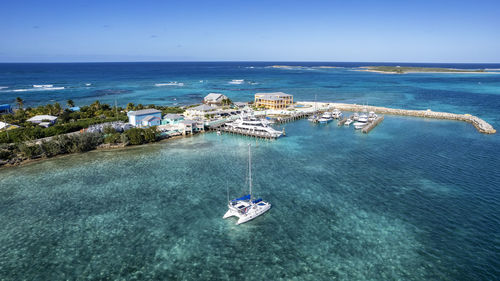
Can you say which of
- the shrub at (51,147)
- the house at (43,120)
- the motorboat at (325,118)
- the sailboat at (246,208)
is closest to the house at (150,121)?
the shrub at (51,147)

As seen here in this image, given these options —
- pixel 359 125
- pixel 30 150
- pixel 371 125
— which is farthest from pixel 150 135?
pixel 371 125

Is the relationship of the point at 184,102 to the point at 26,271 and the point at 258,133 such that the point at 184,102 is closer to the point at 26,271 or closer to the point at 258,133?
the point at 258,133

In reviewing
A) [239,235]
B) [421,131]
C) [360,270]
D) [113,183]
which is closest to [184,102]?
[113,183]

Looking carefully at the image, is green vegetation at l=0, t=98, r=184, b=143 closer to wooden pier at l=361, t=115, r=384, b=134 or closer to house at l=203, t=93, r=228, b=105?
house at l=203, t=93, r=228, b=105

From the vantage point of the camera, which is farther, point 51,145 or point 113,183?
point 51,145

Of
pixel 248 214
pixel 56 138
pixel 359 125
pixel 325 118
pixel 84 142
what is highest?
pixel 56 138

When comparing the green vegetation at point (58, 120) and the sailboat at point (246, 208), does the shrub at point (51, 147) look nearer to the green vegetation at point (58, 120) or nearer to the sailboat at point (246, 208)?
the green vegetation at point (58, 120)

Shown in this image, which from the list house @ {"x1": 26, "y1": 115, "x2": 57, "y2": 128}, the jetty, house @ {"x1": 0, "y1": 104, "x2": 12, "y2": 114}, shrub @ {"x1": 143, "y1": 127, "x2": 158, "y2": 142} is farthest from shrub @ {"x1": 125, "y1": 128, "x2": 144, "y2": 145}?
the jetty

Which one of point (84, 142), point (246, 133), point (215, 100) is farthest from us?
point (215, 100)

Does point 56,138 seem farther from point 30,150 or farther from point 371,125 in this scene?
point 371,125
